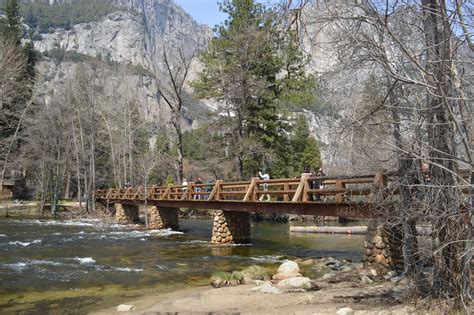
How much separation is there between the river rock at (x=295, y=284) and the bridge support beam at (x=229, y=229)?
9410mm

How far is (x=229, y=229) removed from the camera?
19.8m

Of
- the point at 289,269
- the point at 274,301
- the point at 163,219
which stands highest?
the point at 163,219

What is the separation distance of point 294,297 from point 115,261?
7703 mm

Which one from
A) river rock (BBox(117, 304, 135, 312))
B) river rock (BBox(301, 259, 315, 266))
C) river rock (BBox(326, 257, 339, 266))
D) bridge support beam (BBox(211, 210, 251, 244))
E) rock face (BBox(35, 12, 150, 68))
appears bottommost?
river rock (BBox(301, 259, 315, 266))

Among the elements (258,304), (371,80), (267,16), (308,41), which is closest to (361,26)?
(308,41)

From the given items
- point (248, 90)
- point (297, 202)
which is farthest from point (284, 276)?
point (248, 90)

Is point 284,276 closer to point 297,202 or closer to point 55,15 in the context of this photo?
point 297,202

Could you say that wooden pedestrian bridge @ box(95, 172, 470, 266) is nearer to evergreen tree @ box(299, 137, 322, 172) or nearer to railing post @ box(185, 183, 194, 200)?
→ railing post @ box(185, 183, 194, 200)

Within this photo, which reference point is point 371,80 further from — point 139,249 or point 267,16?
point 139,249

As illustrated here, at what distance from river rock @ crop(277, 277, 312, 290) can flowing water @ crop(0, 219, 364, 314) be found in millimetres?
2281

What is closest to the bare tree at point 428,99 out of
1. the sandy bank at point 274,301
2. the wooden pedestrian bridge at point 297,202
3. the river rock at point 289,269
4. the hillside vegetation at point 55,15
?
the wooden pedestrian bridge at point 297,202

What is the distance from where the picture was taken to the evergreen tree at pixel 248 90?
99.0 feet

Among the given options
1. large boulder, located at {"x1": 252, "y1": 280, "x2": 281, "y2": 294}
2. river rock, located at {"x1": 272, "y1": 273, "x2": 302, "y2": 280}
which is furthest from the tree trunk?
river rock, located at {"x1": 272, "y1": 273, "x2": 302, "y2": 280}

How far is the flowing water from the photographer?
32.6 feet
